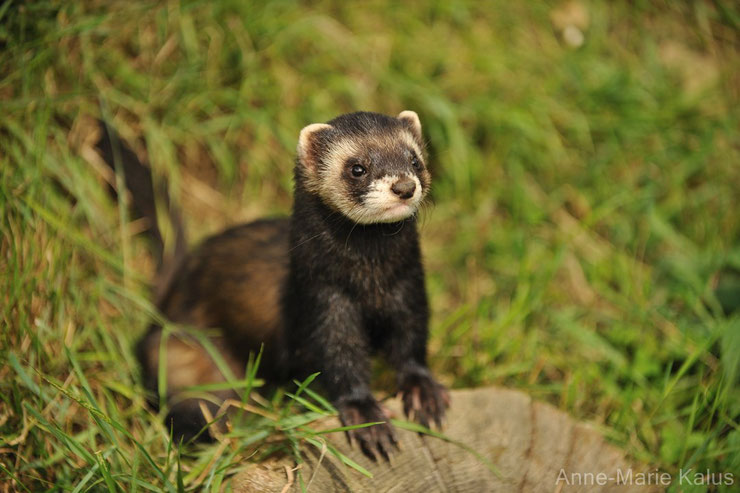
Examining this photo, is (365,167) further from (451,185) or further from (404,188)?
(451,185)

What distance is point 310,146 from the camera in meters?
3.09

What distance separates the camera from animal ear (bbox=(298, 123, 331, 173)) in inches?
121

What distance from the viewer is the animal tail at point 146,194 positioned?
4.40 metres

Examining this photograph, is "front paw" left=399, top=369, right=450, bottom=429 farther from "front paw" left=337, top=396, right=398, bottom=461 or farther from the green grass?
the green grass

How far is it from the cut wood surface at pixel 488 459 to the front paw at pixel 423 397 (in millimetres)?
69

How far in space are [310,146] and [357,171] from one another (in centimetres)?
30

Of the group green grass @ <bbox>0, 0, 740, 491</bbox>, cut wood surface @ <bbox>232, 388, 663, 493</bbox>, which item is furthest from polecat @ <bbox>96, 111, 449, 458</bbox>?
green grass @ <bbox>0, 0, 740, 491</bbox>

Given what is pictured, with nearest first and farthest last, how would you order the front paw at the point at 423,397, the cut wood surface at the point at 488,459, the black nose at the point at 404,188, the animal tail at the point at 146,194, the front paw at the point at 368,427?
the black nose at the point at 404,188, the cut wood surface at the point at 488,459, the front paw at the point at 368,427, the front paw at the point at 423,397, the animal tail at the point at 146,194

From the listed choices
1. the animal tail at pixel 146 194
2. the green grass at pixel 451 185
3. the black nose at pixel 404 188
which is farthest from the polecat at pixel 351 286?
the animal tail at pixel 146 194

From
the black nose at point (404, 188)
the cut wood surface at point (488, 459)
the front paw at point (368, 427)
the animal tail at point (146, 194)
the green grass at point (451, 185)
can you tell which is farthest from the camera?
the animal tail at point (146, 194)

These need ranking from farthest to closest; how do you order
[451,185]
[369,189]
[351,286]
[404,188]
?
1. [451,185]
2. [351,286]
3. [369,189]
4. [404,188]

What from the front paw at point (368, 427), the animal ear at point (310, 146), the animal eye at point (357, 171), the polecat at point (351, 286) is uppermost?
the animal ear at point (310, 146)

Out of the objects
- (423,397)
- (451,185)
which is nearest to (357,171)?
(423,397)

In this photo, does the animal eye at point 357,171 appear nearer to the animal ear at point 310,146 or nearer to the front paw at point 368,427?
the animal ear at point 310,146
